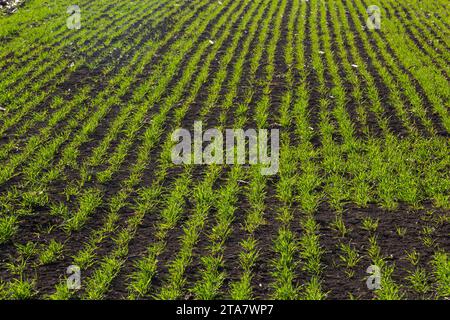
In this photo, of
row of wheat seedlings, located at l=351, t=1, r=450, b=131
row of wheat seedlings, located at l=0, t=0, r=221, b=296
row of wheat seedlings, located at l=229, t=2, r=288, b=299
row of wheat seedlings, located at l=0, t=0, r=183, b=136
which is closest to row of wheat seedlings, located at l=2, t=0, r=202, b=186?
row of wheat seedlings, located at l=0, t=0, r=183, b=136

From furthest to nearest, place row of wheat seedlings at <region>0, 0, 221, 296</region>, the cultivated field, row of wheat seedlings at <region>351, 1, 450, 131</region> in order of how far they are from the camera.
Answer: row of wheat seedlings at <region>351, 1, 450, 131</region>
row of wheat seedlings at <region>0, 0, 221, 296</region>
the cultivated field

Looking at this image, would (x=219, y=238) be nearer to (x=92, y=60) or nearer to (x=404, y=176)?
(x=404, y=176)

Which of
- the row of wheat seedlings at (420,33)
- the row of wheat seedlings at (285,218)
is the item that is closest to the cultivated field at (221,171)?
the row of wheat seedlings at (285,218)

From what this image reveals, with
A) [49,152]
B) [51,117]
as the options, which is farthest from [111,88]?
[49,152]

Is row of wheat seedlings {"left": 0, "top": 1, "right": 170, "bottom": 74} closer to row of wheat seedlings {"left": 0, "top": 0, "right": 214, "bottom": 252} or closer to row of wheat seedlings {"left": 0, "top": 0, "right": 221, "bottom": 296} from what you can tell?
row of wheat seedlings {"left": 0, "top": 0, "right": 214, "bottom": 252}

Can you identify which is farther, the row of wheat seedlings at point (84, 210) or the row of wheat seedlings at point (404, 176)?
the row of wheat seedlings at point (404, 176)

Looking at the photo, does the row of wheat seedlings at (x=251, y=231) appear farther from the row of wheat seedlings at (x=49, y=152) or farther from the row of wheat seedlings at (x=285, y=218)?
the row of wheat seedlings at (x=49, y=152)

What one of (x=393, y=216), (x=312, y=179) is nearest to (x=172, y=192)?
(x=312, y=179)

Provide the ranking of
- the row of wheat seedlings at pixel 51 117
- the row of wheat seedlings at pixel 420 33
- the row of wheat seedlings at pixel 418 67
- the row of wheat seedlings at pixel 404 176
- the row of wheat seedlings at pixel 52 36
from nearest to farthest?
1. the row of wheat seedlings at pixel 404 176
2. the row of wheat seedlings at pixel 51 117
3. the row of wheat seedlings at pixel 418 67
4. the row of wheat seedlings at pixel 52 36
5. the row of wheat seedlings at pixel 420 33
